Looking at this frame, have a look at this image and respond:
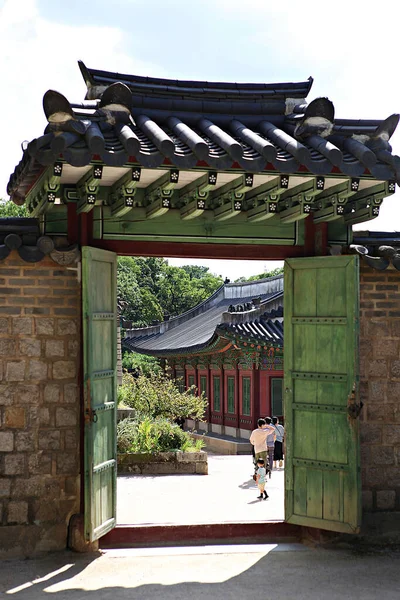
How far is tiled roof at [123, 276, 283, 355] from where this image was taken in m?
22.3

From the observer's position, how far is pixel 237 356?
78.7 feet

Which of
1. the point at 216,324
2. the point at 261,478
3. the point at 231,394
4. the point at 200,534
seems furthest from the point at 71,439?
the point at 216,324

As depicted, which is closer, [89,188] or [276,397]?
[89,188]

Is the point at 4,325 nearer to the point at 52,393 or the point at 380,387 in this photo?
the point at 52,393

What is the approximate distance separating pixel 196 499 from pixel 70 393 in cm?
444

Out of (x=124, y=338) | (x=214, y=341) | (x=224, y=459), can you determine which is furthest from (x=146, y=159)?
(x=124, y=338)

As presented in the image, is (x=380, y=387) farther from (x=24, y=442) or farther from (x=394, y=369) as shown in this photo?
(x=24, y=442)

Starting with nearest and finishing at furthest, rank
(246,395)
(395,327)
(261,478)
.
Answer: (395,327)
(261,478)
(246,395)

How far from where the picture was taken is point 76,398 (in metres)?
7.17

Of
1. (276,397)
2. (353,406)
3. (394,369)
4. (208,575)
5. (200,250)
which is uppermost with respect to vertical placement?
(200,250)

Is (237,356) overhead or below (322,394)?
overhead

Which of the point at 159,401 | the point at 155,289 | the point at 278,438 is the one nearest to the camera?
the point at 278,438

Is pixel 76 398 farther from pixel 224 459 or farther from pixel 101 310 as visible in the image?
pixel 224 459

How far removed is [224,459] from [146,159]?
1345 cm
